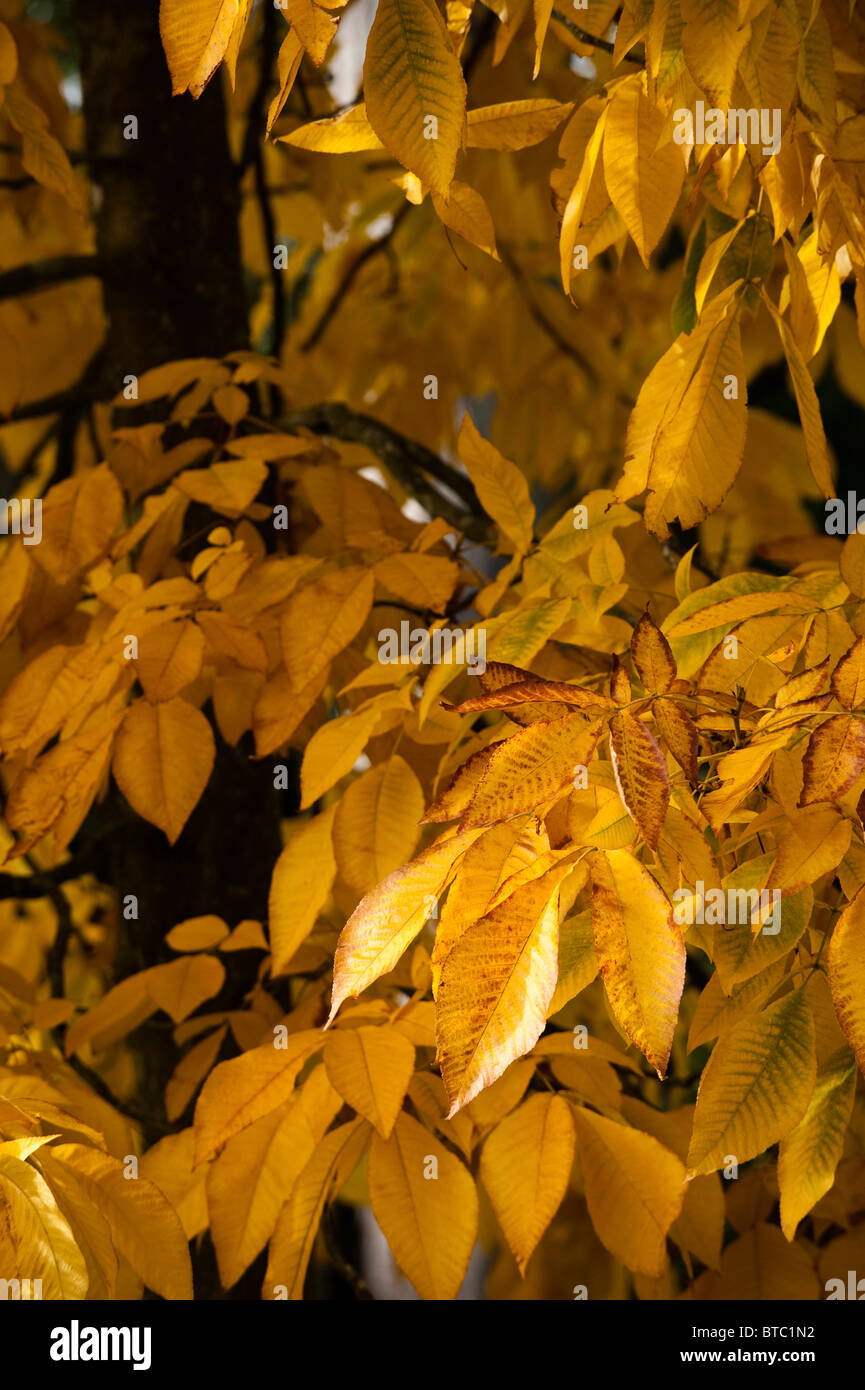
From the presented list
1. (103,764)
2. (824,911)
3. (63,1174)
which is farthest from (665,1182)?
(103,764)

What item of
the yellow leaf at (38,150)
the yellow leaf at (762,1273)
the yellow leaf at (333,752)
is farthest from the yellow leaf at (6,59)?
the yellow leaf at (762,1273)

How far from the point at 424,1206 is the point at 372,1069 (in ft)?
0.29

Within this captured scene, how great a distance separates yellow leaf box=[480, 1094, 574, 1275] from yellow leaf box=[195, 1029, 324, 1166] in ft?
0.40

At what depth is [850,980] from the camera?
0.50 meters

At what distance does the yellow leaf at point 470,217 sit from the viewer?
2.20 feet

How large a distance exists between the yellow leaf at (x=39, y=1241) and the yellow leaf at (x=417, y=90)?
1.54 ft

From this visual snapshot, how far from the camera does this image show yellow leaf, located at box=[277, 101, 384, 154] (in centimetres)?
67

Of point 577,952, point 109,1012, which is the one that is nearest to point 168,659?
point 109,1012

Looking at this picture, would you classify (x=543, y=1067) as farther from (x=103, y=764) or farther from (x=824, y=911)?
(x=103, y=764)

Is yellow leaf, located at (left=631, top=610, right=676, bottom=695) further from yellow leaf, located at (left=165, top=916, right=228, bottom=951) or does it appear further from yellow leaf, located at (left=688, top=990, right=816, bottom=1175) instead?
yellow leaf, located at (left=165, top=916, right=228, bottom=951)

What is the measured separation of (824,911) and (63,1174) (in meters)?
0.46

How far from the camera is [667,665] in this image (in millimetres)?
577

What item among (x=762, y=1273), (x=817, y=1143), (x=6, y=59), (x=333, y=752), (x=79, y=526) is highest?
(x=6, y=59)

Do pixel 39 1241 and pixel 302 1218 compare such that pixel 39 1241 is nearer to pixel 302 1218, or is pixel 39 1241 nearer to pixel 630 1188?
pixel 302 1218
